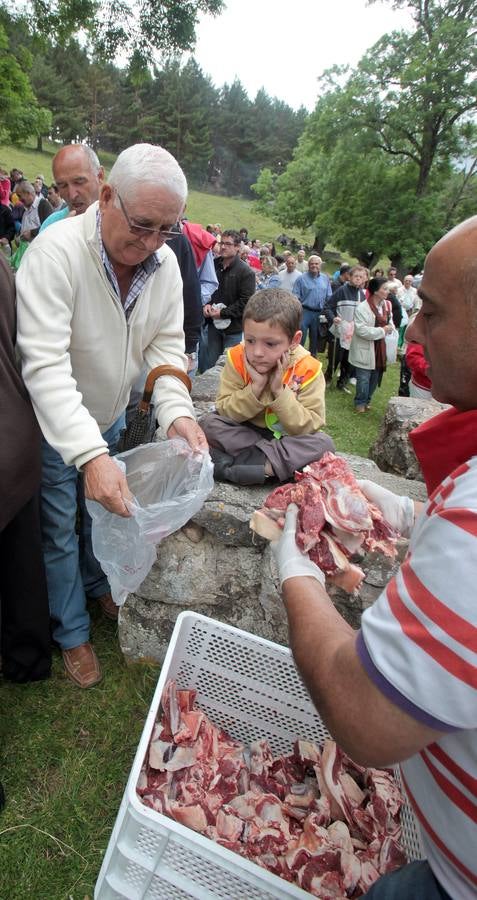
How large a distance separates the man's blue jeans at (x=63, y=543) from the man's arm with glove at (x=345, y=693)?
144 cm

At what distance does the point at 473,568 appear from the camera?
2.26 feet

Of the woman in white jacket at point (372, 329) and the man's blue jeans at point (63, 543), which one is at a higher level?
the woman in white jacket at point (372, 329)

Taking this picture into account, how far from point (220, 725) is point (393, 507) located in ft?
3.81

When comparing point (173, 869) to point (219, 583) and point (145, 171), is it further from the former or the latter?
point (145, 171)

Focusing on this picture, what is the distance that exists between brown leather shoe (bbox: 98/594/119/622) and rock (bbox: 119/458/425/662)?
1.05ft

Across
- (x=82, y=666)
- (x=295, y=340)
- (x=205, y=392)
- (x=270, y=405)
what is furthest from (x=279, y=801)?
(x=205, y=392)

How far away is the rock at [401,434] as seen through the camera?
472 cm

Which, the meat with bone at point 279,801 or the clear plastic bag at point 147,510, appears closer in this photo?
the meat with bone at point 279,801

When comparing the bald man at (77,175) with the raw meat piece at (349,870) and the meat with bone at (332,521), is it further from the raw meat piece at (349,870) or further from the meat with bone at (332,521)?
the raw meat piece at (349,870)

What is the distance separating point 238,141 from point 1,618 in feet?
230

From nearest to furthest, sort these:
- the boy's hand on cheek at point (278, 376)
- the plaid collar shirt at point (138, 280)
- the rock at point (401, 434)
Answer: the plaid collar shirt at point (138, 280)
the boy's hand on cheek at point (278, 376)
the rock at point (401, 434)

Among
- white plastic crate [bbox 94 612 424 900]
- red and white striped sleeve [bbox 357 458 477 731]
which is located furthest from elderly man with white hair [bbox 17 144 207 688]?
red and white striped sleeve [bbox 357 458 477 731]

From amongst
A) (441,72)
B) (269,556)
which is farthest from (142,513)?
(441,72)

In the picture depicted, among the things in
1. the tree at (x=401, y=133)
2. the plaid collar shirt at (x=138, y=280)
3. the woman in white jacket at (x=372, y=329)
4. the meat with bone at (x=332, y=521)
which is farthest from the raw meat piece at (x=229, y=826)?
the tree at (x=401, y=133)
